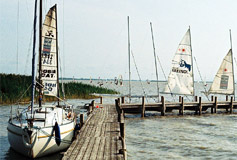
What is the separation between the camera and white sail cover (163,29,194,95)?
32812mm

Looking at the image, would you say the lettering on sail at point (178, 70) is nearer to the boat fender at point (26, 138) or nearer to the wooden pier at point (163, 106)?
the wooden pier at point (163, 106)

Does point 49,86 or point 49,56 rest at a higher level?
point 49,56

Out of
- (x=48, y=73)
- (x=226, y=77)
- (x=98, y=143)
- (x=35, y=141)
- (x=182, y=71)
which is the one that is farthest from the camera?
(x=226, y=77)

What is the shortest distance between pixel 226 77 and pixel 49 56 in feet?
83.9

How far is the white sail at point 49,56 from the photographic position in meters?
18.7

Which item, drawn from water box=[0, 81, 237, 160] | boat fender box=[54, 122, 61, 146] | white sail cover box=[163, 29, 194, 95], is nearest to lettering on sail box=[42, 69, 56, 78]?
water box=[0, 81, 237, 160]

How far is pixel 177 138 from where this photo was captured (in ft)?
68.9

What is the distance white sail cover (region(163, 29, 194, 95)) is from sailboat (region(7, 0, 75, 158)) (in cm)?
1761

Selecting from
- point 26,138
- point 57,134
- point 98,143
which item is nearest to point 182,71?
point 98,143

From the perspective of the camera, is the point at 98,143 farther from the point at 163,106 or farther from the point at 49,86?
the point at 163,106

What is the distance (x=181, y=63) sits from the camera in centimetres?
3291

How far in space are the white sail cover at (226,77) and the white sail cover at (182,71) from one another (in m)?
5.59

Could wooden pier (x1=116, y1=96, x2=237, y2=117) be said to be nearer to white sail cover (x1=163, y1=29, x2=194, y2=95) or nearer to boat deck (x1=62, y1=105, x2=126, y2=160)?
white sail cover (x1=163, y1=29, x2=194, y2=95)

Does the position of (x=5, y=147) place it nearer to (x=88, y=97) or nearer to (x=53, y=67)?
(x=53, y=67)
